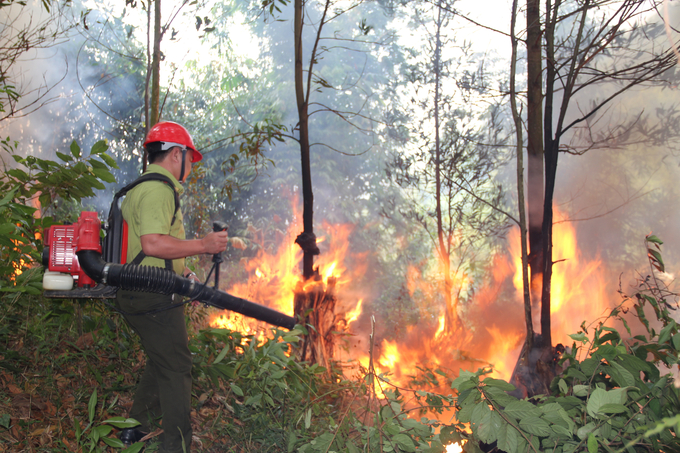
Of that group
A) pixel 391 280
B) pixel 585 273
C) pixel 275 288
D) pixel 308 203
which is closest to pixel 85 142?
pixel 275 288

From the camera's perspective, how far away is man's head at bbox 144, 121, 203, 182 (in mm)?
2705

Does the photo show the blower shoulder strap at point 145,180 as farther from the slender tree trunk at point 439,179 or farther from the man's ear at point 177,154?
the slender tree trunk at point 439,179

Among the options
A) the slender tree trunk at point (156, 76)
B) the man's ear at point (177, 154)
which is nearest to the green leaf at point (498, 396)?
the man's ear at point (177, 154)

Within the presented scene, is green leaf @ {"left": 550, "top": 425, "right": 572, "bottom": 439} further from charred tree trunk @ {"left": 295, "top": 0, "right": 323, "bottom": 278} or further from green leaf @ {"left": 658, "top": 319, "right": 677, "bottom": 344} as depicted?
charred tree trunk @ {"left": 295, "top": 0, "right": 323, "bottom": 278}

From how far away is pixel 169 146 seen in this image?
271 cm

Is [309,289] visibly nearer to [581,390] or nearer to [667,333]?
[581,390]

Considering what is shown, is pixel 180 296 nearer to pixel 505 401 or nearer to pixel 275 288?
pixel 505 401

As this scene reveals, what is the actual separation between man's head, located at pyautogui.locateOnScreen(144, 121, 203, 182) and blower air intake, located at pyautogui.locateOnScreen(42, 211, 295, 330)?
53cm

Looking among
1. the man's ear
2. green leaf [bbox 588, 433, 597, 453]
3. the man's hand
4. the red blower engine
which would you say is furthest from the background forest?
the man's hand

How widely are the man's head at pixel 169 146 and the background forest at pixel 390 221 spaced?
428 mm

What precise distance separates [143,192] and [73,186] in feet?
3.90

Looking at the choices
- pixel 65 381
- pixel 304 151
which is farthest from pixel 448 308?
pixel 65 381

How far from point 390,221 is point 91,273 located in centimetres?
1470

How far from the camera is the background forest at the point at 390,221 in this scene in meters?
2.06
